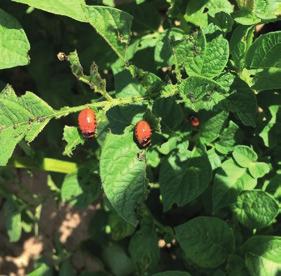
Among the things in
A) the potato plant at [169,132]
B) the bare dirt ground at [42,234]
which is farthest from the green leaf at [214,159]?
the bare dirt ground at [42,234]

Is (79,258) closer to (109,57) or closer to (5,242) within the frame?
(5,242)

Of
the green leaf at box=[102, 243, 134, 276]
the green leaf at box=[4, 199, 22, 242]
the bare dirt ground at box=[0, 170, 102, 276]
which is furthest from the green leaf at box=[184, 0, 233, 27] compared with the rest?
the bare dirt ground at box=[0, 170, 102, 276]

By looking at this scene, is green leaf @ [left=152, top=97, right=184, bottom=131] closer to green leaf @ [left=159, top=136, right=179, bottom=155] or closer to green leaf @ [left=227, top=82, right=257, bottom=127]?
green leaf @ [left=159, top=136, right=179, bottom=155]

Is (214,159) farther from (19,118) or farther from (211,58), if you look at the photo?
(19,118)

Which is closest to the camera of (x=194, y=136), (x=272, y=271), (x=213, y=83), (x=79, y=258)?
(x=213, y=83)

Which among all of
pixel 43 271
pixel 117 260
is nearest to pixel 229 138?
pixel 117 260

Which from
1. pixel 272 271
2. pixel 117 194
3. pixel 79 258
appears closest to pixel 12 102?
pixel 117 194

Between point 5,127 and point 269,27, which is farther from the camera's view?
point 269,27
